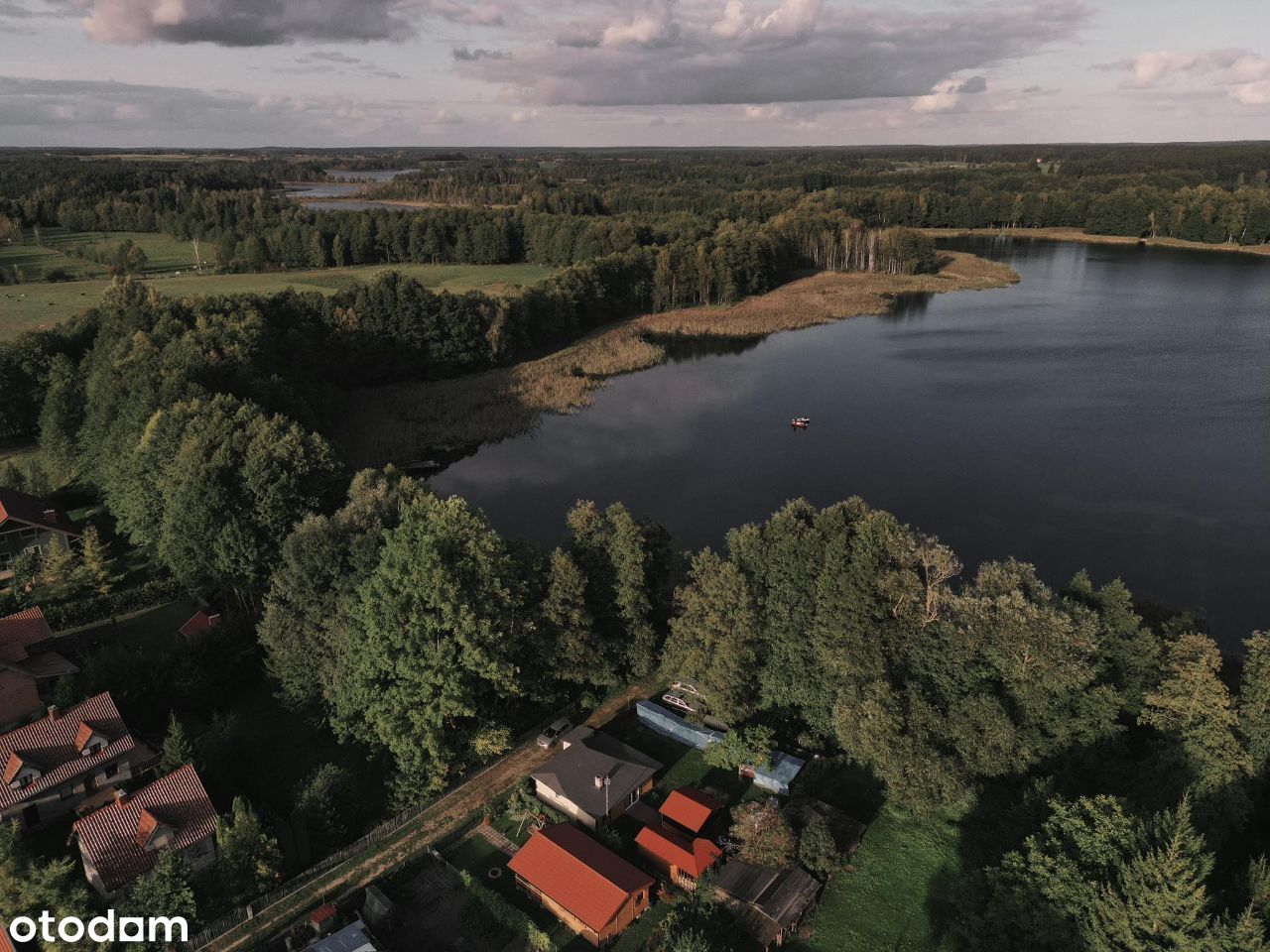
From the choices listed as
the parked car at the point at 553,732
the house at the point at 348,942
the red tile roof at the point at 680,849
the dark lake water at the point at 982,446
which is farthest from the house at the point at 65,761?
the dark lake water at the point at 982,446

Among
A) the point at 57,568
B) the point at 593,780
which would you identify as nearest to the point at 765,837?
the point at 593,780

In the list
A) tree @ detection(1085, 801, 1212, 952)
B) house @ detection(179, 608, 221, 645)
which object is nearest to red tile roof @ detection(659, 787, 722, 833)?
tree @ detection(1085, 801, 1212, 952)

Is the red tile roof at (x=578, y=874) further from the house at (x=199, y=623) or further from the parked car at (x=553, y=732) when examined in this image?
the house at (x=199, y=623)

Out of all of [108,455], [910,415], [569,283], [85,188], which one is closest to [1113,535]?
[910,415]

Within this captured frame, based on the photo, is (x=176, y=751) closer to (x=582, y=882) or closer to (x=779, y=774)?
(x=582, y=882)

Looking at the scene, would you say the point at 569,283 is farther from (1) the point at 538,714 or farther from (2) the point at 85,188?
(2) the point at 85,188
